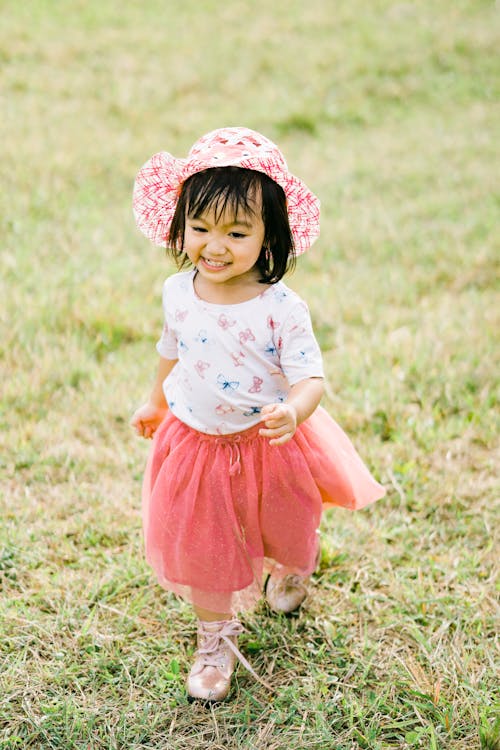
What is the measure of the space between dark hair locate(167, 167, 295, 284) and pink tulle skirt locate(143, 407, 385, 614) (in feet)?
1.42

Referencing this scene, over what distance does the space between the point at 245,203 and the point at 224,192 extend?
0.05 meters

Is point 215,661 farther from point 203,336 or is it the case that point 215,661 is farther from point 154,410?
point 203,336

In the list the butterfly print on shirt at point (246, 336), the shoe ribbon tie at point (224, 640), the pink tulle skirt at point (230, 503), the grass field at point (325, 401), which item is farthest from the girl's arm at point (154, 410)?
the shoe ribbon tie at point (224, 640)

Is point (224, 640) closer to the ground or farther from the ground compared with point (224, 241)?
closer to the ground

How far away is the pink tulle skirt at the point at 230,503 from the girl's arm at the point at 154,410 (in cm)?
12

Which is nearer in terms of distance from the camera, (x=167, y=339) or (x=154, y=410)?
(x=167, y=339)

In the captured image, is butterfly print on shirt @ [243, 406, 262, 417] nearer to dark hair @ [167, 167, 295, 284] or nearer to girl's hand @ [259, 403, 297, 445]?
girl's hand @ [259, 403, 297, 445]

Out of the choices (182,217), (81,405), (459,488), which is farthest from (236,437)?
(81,405)

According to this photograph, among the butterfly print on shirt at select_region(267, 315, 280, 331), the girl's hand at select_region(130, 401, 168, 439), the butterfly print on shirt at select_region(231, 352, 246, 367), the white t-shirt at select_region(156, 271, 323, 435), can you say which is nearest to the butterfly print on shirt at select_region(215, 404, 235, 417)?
the white t-shirt at select_region(156, 271, 323, 435)

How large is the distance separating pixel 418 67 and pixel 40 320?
18.1 ft

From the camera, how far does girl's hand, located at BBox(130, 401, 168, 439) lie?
2340 millimetres

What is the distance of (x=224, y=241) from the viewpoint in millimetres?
1908

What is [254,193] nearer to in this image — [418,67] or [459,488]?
[459,488]

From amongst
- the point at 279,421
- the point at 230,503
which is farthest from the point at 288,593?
the point at 279,421
